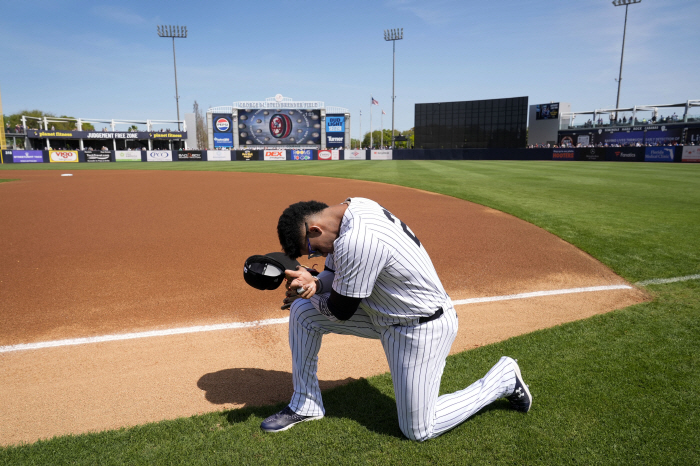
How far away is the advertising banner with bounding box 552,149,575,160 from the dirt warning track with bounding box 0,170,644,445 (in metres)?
35.7

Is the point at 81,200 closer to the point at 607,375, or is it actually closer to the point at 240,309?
the point at 240,309

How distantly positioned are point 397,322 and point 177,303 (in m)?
3.53

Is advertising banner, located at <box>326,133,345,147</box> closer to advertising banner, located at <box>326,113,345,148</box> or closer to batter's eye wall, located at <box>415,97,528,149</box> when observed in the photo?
advertising banner, located at <box>326,113,345,148</box>

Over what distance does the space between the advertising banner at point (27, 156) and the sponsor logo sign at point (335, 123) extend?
107 ft

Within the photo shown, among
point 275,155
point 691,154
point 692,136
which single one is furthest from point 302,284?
point 692,136

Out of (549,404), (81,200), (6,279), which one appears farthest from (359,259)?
(81,200)

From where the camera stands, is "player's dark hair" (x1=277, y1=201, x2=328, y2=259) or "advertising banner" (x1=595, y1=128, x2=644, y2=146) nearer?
"player's dark hair" (x1=277, y1=201, x2=328, y2=259)

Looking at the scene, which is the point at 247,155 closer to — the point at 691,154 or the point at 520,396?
the point at 691,154

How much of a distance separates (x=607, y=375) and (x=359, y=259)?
250 cm

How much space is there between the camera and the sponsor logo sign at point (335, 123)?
5725 cm

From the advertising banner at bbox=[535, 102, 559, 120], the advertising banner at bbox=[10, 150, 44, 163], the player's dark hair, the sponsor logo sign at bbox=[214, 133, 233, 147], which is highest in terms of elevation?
the advertising banner at bbox=[535, 102, 559, 120]

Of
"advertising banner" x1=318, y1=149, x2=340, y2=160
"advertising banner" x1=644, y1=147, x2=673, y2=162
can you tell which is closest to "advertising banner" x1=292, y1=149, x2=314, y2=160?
"advertising banner" x1=318, y1=149, x2=340, y2=160

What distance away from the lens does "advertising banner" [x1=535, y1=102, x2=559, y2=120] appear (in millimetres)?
61338

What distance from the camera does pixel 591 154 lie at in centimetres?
3928
